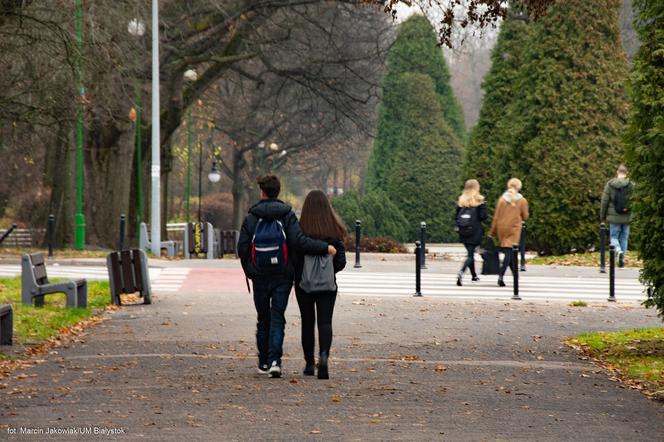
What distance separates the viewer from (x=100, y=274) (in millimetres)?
24141

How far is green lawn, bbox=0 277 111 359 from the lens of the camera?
45.0 feet

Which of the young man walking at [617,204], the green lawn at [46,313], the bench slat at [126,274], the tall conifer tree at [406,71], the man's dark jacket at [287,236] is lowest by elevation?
the green lawn at [46,313]

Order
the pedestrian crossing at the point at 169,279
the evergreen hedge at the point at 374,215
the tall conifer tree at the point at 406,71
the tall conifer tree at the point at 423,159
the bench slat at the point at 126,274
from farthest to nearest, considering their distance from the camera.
Answer: 1. the tall conifer tree at the point at 406,71
2. the tall conifer tree at the point at 423,159
3. the evergreen hedge at the point at 374,215
4. the pedestrian crossing at the point at 169,279
5. the bench slat at the point at 126,274

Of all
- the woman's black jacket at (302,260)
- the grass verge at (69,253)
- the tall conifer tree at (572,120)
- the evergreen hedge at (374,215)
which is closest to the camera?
the woman's black jacket at (302,260)

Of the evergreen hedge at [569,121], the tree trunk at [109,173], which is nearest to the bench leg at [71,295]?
the evergreen hedge at [569,121]

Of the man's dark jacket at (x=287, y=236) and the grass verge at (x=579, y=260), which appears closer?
the man's dark jacket at (x=287, y=236)

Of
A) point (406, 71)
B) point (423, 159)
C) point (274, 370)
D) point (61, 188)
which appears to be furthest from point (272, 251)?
point (406, 71)

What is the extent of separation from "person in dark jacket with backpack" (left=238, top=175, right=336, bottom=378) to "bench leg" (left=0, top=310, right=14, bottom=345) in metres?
3.32

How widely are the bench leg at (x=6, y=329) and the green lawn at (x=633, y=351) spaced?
5.67m

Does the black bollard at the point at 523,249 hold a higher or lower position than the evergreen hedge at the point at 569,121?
lower

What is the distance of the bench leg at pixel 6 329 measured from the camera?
12.8 metres

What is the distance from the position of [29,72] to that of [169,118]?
52.9ft

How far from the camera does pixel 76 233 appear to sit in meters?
33.2

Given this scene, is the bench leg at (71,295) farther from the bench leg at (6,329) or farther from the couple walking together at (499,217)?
the couple walking together at (499,217)
